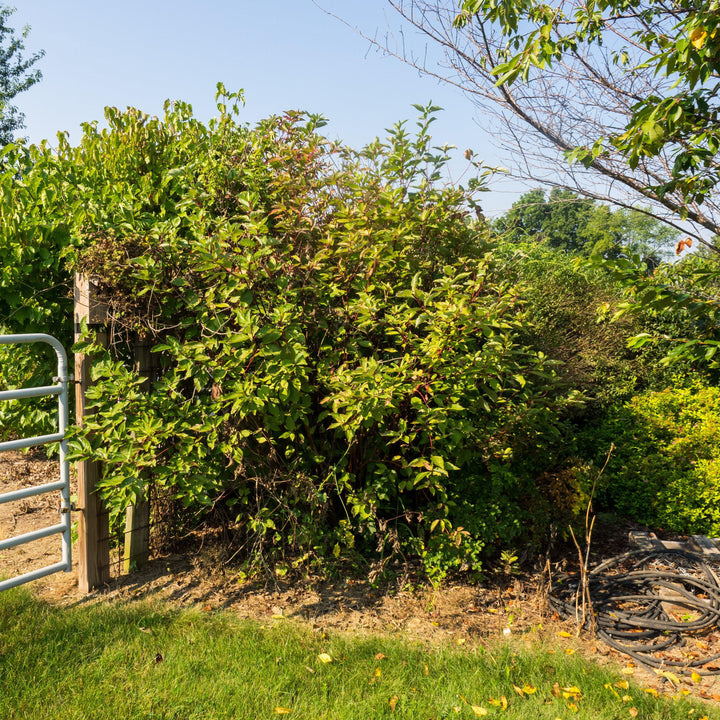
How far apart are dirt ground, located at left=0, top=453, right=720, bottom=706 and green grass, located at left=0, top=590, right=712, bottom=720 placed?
21 centimetres

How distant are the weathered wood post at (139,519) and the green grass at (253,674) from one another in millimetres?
539

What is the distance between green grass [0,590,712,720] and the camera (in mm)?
2664

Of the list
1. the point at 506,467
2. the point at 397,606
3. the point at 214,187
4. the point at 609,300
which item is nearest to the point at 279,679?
the point at 397,606

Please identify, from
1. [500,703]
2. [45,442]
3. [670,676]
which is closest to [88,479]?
[45,442]

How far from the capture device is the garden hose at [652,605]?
3506mm

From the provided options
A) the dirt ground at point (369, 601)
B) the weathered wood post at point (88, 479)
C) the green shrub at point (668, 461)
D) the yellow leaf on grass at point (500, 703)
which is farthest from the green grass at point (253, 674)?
the green shrub at point (668, 461)

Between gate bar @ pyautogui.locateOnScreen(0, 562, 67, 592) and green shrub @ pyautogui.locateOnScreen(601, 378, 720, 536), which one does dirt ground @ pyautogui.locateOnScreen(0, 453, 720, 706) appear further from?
green shrub @ pyautogui.locateOnScreen(601, 378, 720, 536)

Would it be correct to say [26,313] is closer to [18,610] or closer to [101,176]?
[101,176]

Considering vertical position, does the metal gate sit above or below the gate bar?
above

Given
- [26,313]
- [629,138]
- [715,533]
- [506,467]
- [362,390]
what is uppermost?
[629,138]

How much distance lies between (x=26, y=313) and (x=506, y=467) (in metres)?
3.55

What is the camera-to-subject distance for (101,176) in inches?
171

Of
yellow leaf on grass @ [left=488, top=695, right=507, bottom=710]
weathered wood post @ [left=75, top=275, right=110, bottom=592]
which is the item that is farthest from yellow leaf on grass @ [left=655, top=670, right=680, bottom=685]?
weathered wood post @ [left=75, top=275, right=110, bottom=592]

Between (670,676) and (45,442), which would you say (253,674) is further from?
(670,676)
